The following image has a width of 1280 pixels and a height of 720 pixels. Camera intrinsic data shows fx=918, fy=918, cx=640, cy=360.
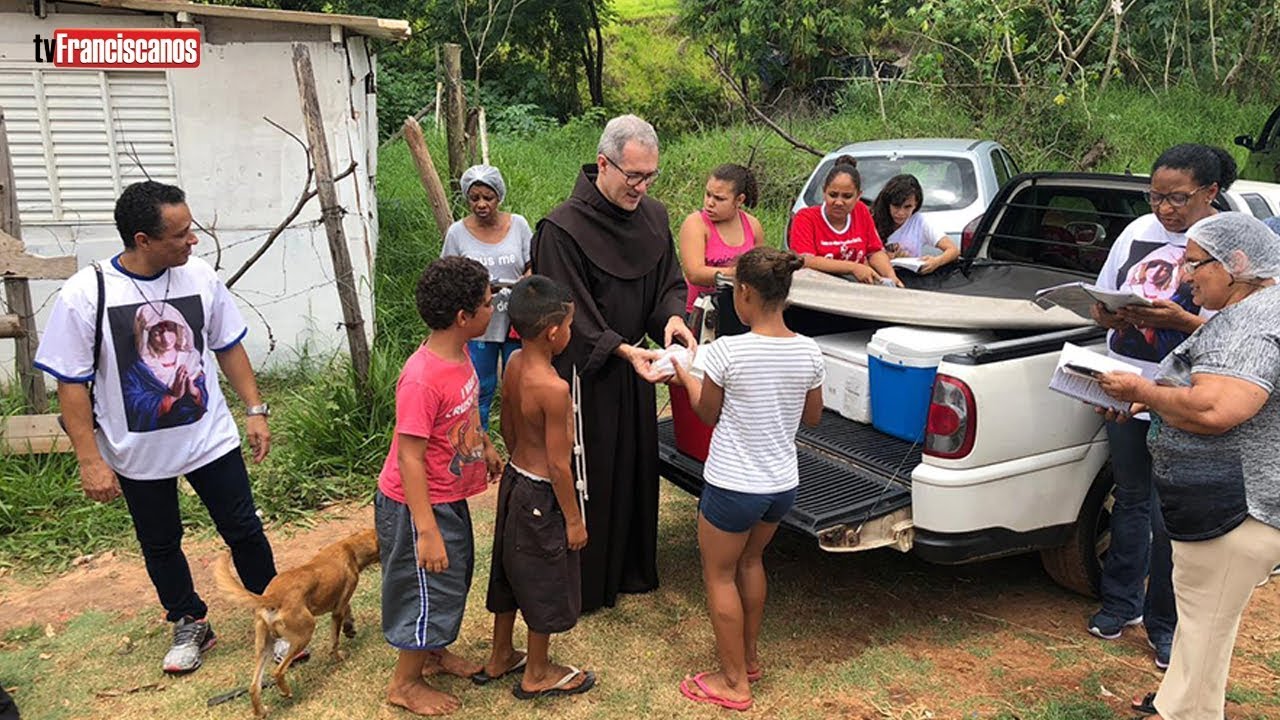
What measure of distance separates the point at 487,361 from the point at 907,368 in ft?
8.16

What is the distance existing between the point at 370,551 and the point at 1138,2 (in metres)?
17.1

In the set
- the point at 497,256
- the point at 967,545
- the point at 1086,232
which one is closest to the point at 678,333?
the point at 967,545

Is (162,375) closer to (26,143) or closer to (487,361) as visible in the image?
(487,361)

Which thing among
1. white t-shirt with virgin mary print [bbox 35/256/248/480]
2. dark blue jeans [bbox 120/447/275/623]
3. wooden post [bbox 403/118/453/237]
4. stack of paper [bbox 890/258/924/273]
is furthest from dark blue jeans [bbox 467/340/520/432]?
stack of paper [bbox 890/258/924/273]

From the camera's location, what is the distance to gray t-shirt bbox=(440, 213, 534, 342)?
16.6 ft

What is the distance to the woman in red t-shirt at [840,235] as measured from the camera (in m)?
4.84

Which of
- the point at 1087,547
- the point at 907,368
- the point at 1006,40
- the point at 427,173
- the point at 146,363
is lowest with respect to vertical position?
the point at 1087,547

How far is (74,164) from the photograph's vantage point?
6883mm

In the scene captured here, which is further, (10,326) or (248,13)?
(248,13)

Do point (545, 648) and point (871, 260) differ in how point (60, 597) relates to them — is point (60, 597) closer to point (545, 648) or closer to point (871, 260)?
point (545, 648)

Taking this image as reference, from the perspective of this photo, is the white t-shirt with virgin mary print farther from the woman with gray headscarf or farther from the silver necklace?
the woman with gray headscarf

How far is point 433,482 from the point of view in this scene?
3029 mm

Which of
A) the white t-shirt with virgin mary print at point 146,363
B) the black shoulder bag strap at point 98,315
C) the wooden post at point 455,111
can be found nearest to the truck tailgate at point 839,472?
the white t-shirt with virgin mary print at point 146,363

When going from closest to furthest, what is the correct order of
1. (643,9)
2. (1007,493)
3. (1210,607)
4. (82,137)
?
1. (1210,607)
2. (1007,493)
3. (82,137)
4. (643,9)
